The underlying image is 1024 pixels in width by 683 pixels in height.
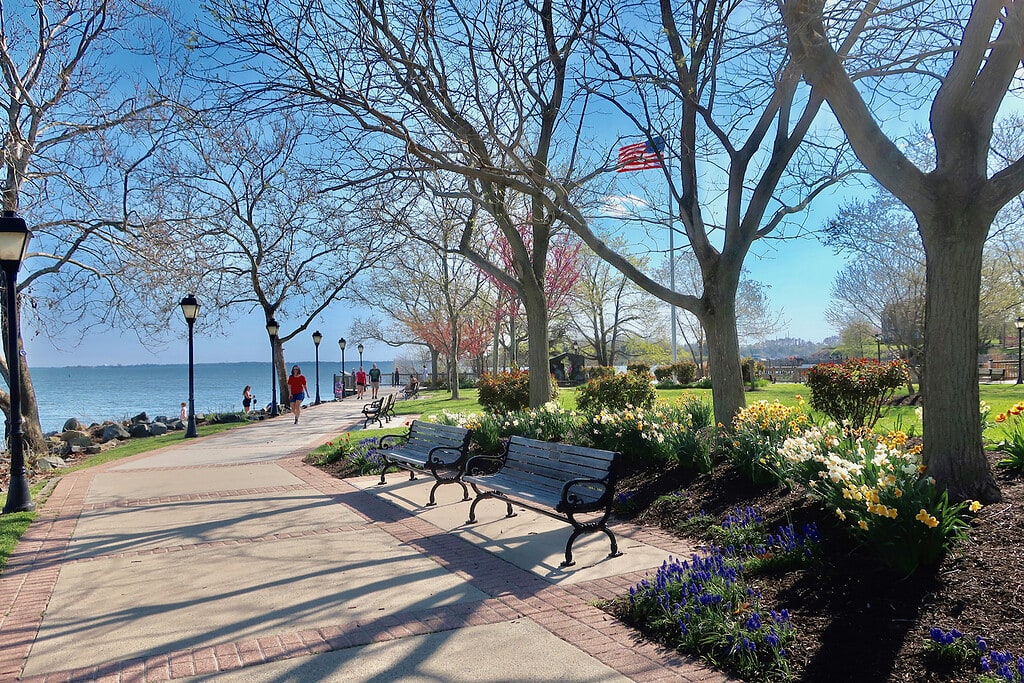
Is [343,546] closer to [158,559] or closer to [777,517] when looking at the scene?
[158,559]

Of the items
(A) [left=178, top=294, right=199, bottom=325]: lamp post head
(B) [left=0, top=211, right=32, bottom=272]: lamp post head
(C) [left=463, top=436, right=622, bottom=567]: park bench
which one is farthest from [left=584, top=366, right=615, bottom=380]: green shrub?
(B) [left=0, top=211, right=32, bottom=272]: lamp post head

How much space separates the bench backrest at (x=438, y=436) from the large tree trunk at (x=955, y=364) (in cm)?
510

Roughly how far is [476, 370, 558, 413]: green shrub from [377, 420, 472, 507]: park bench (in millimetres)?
6266

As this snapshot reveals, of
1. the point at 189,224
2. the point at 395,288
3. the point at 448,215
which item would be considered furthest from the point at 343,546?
the point at 395,288

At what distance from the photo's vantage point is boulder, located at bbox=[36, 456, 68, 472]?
13.2 metres

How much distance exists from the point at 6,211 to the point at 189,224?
4574 mm

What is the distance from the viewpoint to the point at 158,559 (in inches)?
249

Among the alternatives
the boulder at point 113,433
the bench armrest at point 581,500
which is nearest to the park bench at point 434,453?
the bench armrest at point 581,500

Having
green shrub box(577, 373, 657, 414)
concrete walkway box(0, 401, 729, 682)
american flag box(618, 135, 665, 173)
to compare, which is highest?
american flag box(618, 135, 665, 173)

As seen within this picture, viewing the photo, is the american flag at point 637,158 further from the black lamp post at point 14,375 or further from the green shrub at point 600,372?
the black lamp post at point 14,375

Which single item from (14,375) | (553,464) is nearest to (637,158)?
(553,464)

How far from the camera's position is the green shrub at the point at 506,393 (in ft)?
57.3

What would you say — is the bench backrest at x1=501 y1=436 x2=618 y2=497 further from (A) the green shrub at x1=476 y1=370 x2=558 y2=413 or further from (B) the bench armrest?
(A) the green shrub at x1=476 y1=370 x2=558 y2=413

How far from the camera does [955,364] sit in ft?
18.3
